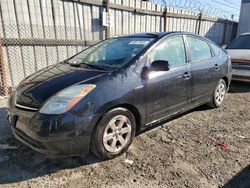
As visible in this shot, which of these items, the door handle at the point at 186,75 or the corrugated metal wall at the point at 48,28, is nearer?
the door handle at the point at 186,75

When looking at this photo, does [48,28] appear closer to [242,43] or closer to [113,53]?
[113,53]

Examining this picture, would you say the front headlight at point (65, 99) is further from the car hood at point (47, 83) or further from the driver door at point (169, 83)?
the driver door at point (169, 83)

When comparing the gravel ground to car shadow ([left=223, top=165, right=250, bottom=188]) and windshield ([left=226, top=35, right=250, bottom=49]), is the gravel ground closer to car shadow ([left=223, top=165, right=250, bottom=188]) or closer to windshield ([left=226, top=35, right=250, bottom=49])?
car shadow ([left=223, top=165, right=250, bottom=188])

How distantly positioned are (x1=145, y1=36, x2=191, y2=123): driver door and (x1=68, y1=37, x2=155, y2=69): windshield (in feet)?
0.85

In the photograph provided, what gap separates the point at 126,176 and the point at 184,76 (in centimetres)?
184

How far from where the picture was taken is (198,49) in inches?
162

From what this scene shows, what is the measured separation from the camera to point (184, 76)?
359 cm

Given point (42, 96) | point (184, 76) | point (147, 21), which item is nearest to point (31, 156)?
point (42, 96)

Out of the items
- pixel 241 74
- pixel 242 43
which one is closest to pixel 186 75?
pixel 241 74

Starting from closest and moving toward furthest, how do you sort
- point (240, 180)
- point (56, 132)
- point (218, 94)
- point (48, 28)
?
point (56, 132) → point (240, 180) → point (218, 94) → point (48, 28)

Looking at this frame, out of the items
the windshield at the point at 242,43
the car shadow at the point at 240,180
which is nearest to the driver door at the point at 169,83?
the car shadow at the point at 240,180

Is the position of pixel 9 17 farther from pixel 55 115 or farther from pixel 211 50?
pixel 211 50

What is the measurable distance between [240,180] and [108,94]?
5.82 ft

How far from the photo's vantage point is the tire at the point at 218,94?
464 cm
